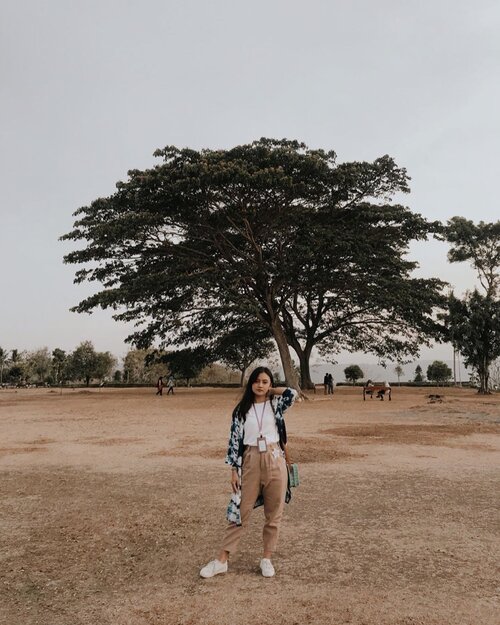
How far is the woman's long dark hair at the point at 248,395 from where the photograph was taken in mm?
4418

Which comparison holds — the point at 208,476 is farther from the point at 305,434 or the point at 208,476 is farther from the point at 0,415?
the point at 0,415

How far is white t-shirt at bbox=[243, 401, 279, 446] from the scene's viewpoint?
4.30 metres

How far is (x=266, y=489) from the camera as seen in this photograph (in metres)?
4.23

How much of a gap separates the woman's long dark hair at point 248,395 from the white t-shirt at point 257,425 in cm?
4

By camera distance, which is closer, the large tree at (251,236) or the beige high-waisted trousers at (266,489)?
the beige high-waisted trousers at (266,489)

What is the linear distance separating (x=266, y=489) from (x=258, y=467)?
208mm

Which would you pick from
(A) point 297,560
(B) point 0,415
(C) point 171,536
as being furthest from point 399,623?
(B) point 0,415

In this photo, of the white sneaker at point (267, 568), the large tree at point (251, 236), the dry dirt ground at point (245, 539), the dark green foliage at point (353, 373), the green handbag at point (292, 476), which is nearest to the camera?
the dry dirt ground at point (245, 539)

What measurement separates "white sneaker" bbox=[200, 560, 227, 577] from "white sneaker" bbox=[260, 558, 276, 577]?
32cm

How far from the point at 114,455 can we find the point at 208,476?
3039 millimetres

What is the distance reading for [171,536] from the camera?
512 cm

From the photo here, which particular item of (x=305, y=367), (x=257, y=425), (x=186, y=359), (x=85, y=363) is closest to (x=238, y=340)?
(x=186, y=359)

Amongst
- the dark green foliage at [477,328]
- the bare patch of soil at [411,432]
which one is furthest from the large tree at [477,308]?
the bare patch of soil at [411,432]

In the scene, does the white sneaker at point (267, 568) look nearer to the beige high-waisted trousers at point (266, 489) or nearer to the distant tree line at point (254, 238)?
the beige high-waisted trousers at point (266, 489)
